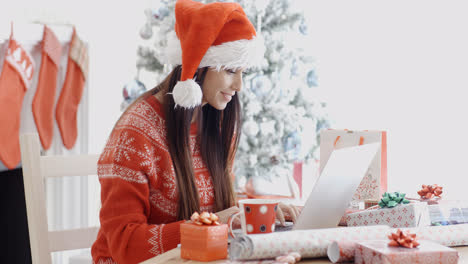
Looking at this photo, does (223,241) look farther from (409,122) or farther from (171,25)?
(409,122)

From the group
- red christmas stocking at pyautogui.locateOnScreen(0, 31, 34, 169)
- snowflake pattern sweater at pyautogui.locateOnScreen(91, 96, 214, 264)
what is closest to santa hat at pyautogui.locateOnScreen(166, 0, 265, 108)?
snowflake pattern sweater at pyautogui.locateOnScreen(91, 96, 214, 264)

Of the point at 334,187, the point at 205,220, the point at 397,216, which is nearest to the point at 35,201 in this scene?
the point at 205,220

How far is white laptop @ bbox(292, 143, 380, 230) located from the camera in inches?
36.4

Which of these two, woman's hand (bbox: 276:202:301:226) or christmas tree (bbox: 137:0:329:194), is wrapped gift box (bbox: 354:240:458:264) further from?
christmas tree (bbox: 137:0:329:194)

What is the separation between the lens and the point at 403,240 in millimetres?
760

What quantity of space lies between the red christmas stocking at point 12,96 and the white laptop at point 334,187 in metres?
2.47

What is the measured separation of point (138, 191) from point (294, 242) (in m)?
0.51

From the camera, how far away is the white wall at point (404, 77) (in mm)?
2762

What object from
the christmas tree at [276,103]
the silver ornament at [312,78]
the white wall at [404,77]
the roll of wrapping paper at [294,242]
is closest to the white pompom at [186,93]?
the roll of wrapping paper at [294,242]

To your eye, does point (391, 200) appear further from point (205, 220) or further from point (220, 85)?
point (220, 85)

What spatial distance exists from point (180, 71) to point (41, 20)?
2269mm

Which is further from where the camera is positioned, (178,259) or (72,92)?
(72,92)

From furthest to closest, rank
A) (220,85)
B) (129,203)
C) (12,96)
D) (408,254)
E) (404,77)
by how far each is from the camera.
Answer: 1. (12,96)
2. (404,77)
3. (220,85)
4. (129,203)
5. (408,254)

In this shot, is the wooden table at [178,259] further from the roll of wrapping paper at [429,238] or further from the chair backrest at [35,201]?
the chair backrest at [35,201]
